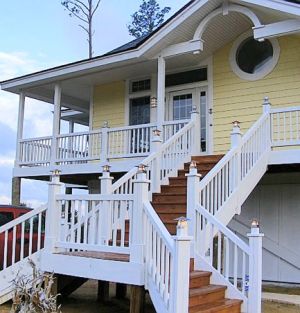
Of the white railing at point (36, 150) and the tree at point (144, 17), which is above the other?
the tree at point (144, 17)

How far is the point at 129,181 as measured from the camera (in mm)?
9023

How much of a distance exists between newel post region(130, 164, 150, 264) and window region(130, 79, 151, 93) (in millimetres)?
7279

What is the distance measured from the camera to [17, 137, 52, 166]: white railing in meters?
13.7

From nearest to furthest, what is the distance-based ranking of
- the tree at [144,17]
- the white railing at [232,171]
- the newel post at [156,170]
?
1. the white railing at [232,171]
2. the newel post at [156,170]
3. the tree at [144,17]

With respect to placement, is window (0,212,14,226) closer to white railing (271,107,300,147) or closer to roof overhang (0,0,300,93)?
roof overhang (0,0,300,93)

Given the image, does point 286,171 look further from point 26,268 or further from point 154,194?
point 26,268

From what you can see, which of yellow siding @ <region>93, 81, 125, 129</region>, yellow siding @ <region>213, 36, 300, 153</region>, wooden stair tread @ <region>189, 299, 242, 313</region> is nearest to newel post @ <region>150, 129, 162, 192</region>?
yellow siding @ <region>213, 36, 300, 153</region>

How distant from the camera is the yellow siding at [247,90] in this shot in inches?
440

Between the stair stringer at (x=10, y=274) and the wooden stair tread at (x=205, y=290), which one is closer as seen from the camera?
the wooden stair tread at (x=205, y=290)

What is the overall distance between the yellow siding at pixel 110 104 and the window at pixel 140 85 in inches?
12.4

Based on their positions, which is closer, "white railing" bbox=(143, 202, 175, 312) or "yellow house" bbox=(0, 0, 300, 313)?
"white railing" bbox=(143, 202, 175, 312)

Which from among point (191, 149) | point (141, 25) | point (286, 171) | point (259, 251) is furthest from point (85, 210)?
point (141, 25)

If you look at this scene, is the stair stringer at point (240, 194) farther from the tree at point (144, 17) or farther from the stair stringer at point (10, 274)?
the tree at point (144, 17)

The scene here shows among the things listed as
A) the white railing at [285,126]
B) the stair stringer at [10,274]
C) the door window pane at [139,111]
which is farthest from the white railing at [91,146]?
the stair stringer at [10,274]
